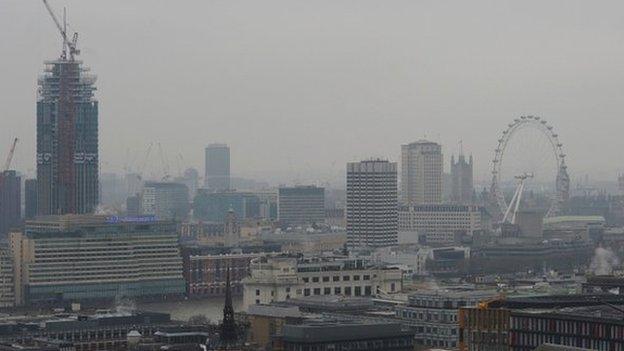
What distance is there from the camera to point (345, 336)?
56344 millimetres

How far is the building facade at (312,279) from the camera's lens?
7875cm

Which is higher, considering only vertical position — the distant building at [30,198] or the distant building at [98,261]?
the distant building at [30,198]

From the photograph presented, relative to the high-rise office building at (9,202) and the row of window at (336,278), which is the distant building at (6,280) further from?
the high-rise office building at (9,202)

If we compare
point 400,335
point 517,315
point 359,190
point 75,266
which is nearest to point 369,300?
point 400,335

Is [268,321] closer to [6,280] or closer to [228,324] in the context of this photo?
[228,324]

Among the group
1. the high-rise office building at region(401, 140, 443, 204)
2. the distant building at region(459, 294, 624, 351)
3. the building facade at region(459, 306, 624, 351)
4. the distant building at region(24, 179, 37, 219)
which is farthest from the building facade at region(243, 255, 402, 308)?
the high-rise office building at region(401, 140, 443, 204)

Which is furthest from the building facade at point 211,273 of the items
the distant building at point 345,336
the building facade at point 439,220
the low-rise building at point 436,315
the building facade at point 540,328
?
the building facade at point 540,328

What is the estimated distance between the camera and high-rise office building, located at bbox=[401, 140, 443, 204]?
19738 cm

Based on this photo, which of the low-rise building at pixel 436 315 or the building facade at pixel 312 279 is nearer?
the low-rise building at pixel 436 315

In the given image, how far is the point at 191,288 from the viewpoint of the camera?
111375 millimetres

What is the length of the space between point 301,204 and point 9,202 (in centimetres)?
3790

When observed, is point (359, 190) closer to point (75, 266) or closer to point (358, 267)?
point (75, 266)

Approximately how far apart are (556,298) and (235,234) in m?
92.7

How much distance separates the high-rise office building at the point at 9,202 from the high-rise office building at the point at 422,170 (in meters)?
52.4
